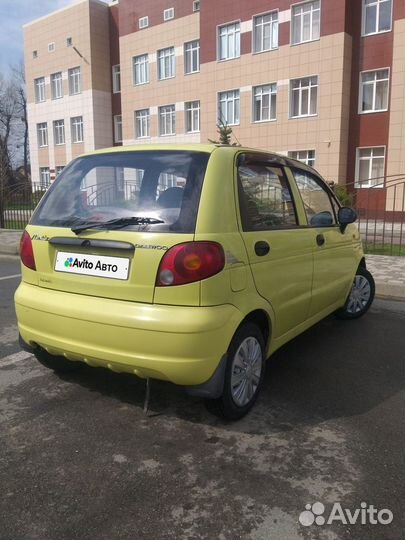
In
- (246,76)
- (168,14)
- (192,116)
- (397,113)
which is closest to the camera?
(397,113)

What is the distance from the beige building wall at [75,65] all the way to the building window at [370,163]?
18831mm

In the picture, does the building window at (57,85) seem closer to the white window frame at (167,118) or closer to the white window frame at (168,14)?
the white window frame at (167,118)

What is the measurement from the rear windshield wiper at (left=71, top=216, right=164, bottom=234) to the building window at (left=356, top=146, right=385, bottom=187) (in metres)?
20.5

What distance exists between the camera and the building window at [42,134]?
1500 inches

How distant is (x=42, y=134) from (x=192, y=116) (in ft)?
50.9

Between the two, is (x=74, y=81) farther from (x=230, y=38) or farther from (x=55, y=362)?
(x=55, y=362)

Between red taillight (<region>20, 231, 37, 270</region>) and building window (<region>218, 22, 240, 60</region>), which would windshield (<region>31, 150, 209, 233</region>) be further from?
building window (<region>218, 22, 240, 60</region>)

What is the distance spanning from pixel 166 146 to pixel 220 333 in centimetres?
135

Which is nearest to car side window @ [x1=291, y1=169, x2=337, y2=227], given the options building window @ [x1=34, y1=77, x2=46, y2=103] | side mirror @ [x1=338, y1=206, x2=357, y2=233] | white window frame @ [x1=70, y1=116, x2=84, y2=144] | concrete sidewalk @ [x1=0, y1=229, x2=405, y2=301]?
side mirror @ [x1=338, y1=206, x2=357, y2=233]

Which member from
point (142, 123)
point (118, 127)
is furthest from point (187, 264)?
point (118, 127)

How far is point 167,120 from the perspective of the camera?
98.5ft

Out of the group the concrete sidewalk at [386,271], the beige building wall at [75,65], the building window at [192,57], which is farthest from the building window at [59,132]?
the concrete sidewalk at [386,271]

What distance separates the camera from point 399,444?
9.82ft

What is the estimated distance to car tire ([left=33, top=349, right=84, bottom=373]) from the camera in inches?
151
